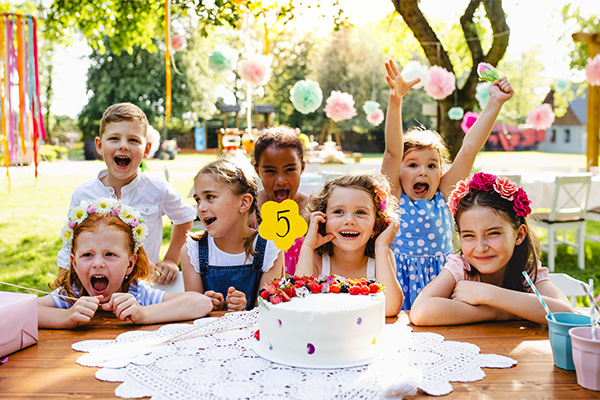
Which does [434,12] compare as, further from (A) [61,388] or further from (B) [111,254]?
(A) [61,388]

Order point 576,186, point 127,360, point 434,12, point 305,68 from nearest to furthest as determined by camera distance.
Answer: point 127,360 < point 576,186 < point 434,12 < point 305,68

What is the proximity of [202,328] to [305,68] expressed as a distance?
30174mm

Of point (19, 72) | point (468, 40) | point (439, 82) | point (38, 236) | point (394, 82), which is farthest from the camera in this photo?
point (38, 236)

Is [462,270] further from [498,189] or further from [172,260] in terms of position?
[172,260]

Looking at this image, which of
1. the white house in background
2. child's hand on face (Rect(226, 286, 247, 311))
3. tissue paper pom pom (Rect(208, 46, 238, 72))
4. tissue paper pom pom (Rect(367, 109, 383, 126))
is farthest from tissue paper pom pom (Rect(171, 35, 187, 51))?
the white house in background

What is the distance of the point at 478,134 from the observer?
2607mm

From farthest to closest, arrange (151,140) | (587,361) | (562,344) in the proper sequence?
(151,140) → (562,344) → (587,361)

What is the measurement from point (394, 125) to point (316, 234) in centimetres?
83

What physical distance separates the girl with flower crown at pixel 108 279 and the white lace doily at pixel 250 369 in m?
0.17

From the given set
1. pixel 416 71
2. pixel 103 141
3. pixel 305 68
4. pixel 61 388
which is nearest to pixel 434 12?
pixel 416 71

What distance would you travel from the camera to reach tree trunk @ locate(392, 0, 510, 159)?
6.54 meters

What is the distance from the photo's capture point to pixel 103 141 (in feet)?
9.13

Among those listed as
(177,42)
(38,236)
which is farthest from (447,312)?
(38,236)

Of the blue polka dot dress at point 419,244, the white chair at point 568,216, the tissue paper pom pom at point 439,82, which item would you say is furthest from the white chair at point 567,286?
the tissue paper pom pom at point 439,82
